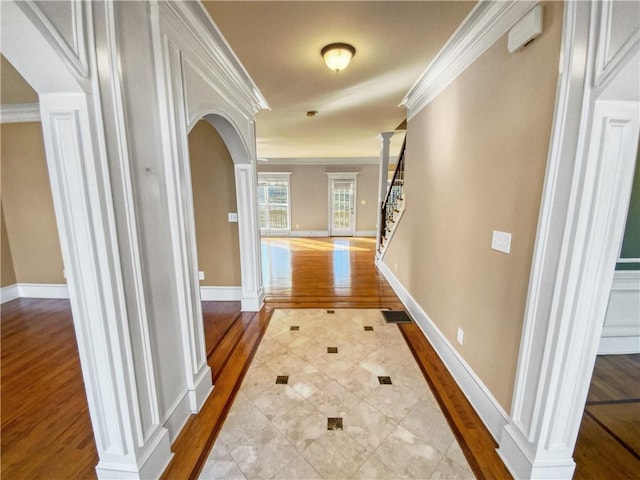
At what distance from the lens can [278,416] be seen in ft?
6.01

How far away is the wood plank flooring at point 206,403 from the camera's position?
1.49m

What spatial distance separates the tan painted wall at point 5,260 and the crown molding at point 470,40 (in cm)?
587

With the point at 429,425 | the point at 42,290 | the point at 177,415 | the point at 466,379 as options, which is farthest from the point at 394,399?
the point at 42,290

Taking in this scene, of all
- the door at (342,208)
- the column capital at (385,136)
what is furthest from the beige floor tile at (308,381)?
the door at (342,208)

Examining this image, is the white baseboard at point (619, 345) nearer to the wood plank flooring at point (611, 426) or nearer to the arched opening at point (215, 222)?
the wood plank flooring at point (611, 426)

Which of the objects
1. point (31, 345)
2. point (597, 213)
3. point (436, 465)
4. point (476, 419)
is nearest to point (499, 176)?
point (597, 213)

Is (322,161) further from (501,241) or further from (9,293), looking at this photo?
(501,241)

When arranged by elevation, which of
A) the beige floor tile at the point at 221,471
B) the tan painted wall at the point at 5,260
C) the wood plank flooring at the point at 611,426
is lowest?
the beige floor tile at the point at 221,471

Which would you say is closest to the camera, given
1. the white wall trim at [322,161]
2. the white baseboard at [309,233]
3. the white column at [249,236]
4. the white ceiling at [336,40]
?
the white ceiling at [336,40]

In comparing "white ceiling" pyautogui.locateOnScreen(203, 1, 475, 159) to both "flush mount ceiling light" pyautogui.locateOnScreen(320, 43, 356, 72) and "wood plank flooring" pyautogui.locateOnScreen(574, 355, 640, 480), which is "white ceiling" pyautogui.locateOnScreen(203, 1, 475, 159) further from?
"wood plank flooring" pyautogui.locateOnScreen(574, 355, 640, 480)

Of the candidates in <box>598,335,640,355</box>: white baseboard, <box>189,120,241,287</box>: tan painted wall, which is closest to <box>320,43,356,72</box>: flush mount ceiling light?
<box>189,120,241,287</box>: tan painted wall

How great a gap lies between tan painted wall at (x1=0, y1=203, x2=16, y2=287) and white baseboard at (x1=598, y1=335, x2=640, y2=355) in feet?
24.1

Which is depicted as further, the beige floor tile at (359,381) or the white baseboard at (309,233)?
the white baseboard at (309,233)

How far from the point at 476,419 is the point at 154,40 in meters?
3.09
